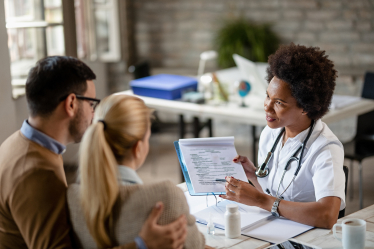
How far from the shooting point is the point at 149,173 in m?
4.46

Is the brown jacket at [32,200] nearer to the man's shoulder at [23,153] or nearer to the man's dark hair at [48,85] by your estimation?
the man's shoulder at [23,153]

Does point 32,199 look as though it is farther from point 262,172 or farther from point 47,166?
point 262,172

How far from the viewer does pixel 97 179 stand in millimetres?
1171

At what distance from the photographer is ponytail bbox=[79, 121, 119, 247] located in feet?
3.84

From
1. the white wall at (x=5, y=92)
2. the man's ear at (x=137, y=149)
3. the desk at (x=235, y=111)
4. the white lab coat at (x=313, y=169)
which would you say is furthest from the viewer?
the desk at (x=235, y=111)

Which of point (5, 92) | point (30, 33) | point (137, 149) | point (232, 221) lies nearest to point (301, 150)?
point (232, 221)

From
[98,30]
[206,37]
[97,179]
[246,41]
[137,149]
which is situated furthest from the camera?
[206,37]

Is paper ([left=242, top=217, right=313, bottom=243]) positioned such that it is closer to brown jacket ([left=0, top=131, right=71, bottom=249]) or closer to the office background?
brown jacket ([left=0, top=131, right=71, bottom=249])

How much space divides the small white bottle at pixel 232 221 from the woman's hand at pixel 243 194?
0.15m

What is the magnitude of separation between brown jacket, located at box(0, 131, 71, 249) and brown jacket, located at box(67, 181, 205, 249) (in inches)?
1.7

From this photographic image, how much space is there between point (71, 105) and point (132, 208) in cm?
43

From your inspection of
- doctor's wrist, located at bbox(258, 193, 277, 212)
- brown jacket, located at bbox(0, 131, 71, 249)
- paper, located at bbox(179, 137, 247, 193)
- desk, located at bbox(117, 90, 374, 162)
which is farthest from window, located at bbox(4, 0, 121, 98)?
doctor's wrist, located at bbox(258, 193, 277, 212)

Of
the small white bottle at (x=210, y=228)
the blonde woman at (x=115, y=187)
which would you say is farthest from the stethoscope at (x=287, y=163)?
the blonde woman at (x=115, y=187)

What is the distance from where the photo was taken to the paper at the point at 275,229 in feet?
5.13
